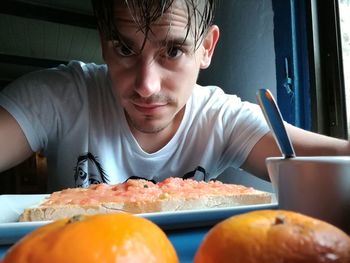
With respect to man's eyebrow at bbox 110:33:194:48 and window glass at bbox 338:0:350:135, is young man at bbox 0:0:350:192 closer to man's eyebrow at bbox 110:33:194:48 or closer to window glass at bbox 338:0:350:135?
man's eyebrow at bbox 110:33:194:48

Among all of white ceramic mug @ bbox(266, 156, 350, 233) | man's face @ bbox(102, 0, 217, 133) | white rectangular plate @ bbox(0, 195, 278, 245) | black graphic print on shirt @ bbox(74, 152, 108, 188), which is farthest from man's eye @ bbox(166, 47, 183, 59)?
white ceramic mug @ bbox(266, 156, 350, 233)

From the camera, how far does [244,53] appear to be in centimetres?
181

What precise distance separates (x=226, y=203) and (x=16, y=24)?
2358 mm

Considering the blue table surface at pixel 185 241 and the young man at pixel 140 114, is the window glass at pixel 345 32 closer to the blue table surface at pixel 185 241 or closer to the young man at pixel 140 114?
the young man at pixel 140 114

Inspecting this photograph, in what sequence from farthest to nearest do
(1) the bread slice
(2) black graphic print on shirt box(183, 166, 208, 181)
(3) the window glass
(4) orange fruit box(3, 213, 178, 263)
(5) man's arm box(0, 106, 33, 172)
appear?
1. (3) the window glass
2. (2) black graphic print on shirt box(183, 166, 208, 181)
3. (5) man's arm box(0, 106, 33, 172)
4. (1) the bread slice
5. (4) orange fruit box(3, 213, 178, 263)

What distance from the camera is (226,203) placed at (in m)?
0.71

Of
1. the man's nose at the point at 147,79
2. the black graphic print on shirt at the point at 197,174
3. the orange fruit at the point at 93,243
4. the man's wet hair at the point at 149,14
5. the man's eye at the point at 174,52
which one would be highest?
the man's wet hair at the point at 149,14

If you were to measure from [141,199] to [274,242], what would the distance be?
0.44 m

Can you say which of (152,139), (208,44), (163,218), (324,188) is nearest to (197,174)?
(152,139)

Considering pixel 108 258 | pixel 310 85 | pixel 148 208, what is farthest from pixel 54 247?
pixel 310 85

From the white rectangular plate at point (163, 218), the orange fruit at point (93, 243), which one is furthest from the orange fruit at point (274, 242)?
the white rectangular plate at point (163, 218)

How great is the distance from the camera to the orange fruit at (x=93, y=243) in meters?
0.19

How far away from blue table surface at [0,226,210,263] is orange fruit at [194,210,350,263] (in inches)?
4.7

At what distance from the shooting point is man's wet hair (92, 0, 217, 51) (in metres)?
0.89
